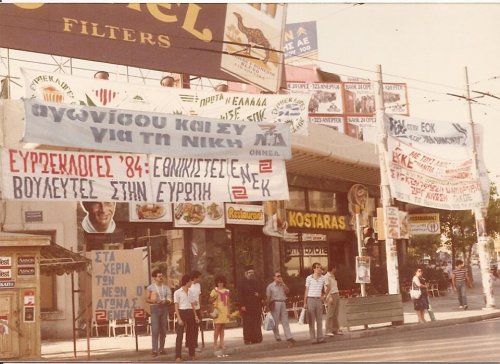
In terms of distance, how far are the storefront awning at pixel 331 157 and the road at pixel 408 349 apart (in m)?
9.92

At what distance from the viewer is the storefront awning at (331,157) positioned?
27.1 m

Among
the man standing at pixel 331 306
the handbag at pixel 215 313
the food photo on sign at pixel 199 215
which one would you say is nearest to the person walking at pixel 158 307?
the handbag at pixel 215 313

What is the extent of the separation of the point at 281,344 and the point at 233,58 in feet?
40.4

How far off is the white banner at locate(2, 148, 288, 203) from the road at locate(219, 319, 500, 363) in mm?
3646

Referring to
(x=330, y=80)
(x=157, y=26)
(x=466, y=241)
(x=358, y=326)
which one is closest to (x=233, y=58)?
(x=157, y=26)

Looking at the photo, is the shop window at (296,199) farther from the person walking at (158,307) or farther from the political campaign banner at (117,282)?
the person walking at (158,307)

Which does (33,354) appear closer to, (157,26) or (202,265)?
(202,265)

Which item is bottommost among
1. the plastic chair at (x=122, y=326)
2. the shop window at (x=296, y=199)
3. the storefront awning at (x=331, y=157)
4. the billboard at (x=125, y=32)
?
the plastic chair at (x=122, y=326)

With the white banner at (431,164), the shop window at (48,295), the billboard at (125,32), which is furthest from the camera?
the shop window at (48,295)

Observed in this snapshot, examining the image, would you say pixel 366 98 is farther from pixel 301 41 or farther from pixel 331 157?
pixel 331 157

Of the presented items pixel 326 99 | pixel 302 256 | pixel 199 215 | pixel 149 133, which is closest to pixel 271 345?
pixel 149 133

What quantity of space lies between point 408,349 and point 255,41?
607 inches

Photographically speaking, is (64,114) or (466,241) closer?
(64,114)

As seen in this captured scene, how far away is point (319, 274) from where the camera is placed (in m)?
17.5
